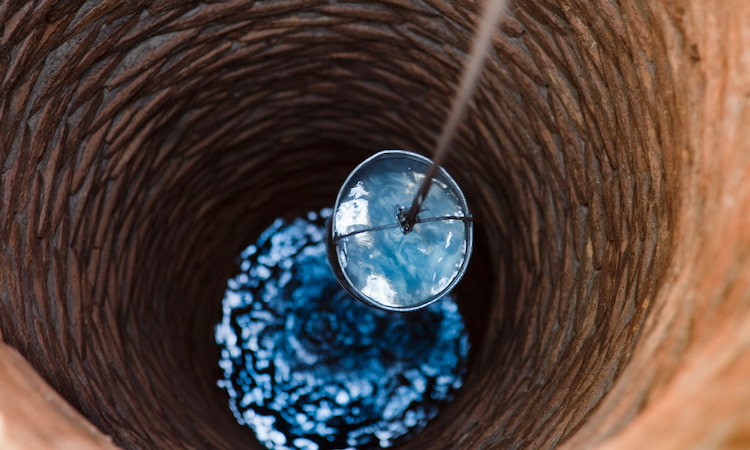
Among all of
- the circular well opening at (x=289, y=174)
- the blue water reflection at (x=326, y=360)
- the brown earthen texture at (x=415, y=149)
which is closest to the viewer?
the brown earthen texture at (x=415, y=149)

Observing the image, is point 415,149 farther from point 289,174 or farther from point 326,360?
point 326,360

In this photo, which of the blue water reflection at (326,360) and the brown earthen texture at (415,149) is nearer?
the brown earthen texture at (415,149)

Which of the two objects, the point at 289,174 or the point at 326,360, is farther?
the point at 289,174

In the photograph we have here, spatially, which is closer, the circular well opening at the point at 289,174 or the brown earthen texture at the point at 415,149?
the brown earthen texture at the point at 415,149

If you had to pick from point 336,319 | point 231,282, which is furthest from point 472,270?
point 231,282

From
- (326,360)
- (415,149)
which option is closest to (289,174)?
(415,149)

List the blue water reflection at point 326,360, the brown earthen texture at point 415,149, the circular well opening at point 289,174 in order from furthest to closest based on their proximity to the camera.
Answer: the blue water reflection at point 326,360 < the circular well opening at point 289,174 < the brown earthen texture at point 415,149
